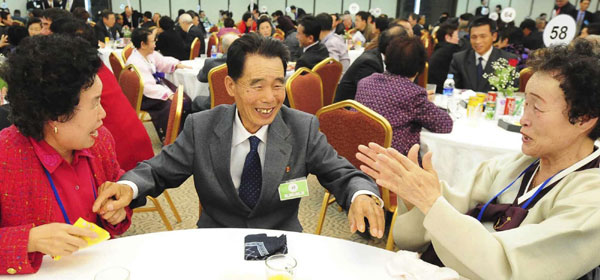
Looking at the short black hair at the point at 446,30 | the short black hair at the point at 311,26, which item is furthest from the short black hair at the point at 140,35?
the short black hair at the point at 446,30

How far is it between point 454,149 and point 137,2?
55.7 feet

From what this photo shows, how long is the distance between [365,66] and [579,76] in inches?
109

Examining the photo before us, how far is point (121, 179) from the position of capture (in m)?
1.56

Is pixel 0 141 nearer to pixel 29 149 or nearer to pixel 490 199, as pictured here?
→ pixel 29 149

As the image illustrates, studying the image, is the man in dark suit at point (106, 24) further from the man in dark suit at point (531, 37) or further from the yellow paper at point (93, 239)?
the man in dark suit at point (531, 37)

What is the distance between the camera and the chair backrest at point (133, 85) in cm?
357

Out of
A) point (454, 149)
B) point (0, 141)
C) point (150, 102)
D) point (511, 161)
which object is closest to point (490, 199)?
point (511, 161)

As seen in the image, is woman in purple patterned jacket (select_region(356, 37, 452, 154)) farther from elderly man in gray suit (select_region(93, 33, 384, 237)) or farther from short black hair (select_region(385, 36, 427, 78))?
elderly man in gray suit (select_region(93, 33, 384, 237))

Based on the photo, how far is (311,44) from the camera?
5.51 metres

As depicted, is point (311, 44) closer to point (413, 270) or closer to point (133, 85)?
point (133, 85)

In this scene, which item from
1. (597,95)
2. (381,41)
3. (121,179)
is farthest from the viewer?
(381,41)

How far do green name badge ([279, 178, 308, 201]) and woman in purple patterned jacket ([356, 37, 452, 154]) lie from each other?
1226mm

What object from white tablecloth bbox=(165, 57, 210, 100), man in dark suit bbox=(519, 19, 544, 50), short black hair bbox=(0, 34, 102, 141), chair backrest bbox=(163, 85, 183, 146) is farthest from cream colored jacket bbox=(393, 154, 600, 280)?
man in dark suit bbox=(519, 19, 544, 50)

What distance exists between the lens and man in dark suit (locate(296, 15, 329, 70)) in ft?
16.8
